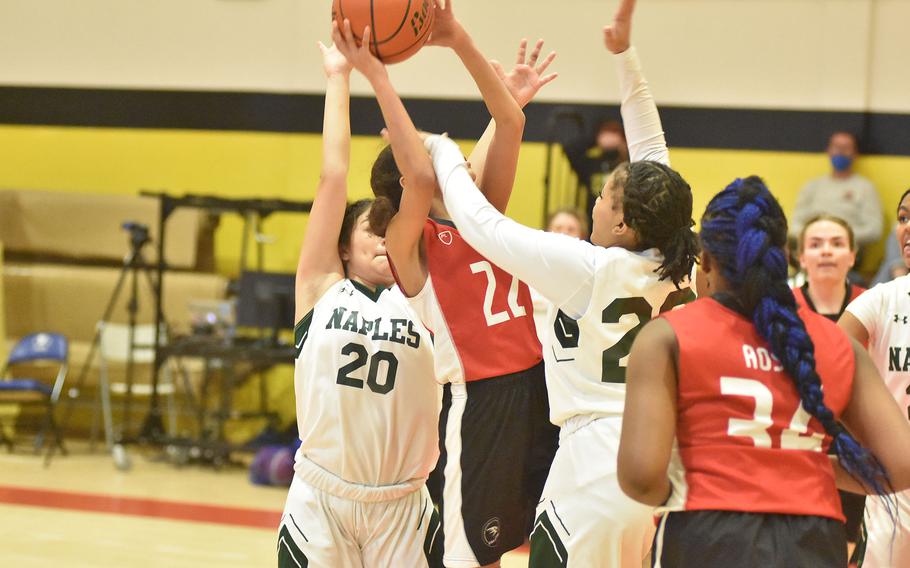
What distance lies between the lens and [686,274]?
2.72m

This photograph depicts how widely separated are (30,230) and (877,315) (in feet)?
30.1

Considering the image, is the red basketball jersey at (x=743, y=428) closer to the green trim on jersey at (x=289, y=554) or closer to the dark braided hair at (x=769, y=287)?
the dark braided hair at (x=769, y=287)

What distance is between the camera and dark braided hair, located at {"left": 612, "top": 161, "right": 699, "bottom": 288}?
8.72ft

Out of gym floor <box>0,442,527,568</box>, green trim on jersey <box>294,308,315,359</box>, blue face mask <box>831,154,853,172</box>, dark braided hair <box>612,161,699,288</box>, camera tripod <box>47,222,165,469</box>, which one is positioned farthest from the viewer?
camera tripod <box>47,222,165,469</box>

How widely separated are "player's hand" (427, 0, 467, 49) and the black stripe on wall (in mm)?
5427

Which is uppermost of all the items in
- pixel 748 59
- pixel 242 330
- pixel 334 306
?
pixel 748 59

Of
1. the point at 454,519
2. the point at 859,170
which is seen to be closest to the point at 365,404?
the point at 454,519

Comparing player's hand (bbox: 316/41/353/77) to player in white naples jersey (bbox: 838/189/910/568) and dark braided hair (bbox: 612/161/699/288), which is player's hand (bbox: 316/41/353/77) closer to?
dark braided hair (bbox: 612/161/699/288)

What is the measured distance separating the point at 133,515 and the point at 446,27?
4995 mm

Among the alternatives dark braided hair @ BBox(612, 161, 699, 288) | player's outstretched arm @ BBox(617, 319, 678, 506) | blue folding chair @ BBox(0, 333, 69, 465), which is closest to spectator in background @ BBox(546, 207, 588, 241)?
dark braided hair @ BBox(612, 161, 699, 288)

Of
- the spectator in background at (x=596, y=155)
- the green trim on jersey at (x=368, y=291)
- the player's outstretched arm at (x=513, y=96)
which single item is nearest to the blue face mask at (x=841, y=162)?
the spectator in background at (x=596, y=155)

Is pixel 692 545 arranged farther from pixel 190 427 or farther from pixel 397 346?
pixel 190 427

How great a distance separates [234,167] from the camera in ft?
35.3

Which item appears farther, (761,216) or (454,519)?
(454,519)
